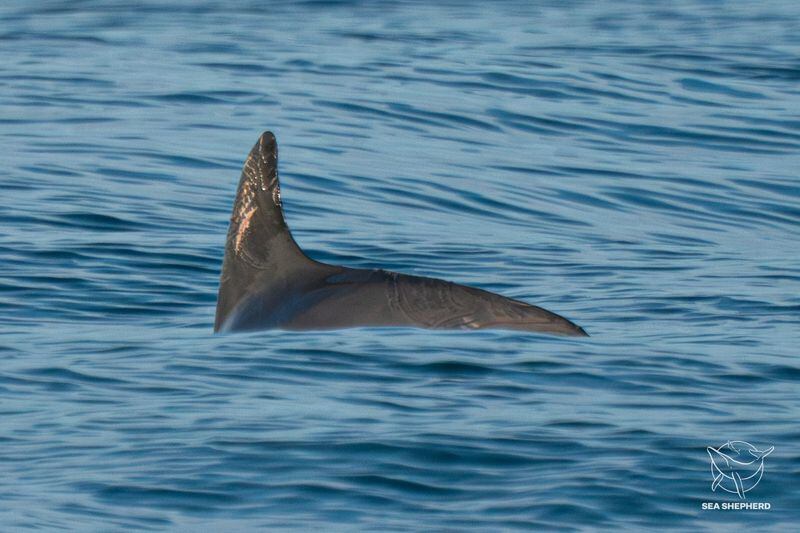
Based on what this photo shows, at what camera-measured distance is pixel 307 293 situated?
11.1 metres

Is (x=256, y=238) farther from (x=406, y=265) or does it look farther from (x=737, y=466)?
(x=737, y=466)

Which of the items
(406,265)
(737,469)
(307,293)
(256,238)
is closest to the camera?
(737,469)

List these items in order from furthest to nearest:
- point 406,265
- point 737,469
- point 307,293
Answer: point 406,265
point 307,293
point 737,469

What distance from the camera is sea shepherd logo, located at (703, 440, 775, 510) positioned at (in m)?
8.17

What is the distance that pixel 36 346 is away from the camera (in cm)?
1145

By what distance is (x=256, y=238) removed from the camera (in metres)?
11.3

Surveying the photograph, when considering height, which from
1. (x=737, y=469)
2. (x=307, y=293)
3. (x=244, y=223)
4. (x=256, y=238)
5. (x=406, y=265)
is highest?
(x=244, y=223)

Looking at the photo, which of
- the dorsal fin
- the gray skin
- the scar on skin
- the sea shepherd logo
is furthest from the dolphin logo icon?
the scar on skin

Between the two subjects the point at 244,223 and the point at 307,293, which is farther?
the point at 244,223

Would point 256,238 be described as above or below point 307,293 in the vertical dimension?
above

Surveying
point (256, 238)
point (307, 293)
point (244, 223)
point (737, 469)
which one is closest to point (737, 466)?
point (737, 469)

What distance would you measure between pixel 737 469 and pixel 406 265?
665 cm

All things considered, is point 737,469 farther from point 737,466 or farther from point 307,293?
point 307,293

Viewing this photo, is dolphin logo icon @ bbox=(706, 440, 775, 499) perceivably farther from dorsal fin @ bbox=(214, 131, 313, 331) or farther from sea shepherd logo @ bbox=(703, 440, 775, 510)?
dorsal fin @ bbox=(214, 131, 313, 331)
